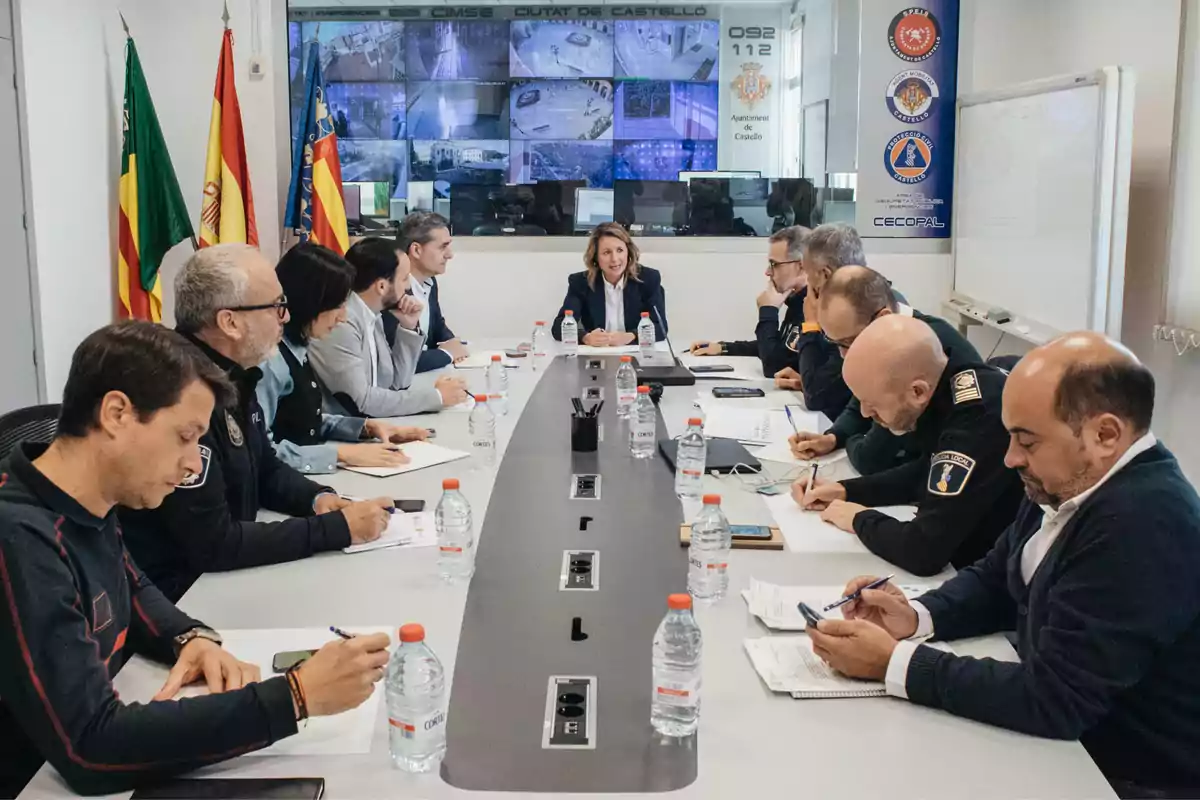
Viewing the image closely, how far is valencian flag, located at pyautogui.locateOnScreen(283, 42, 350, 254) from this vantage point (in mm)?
5688

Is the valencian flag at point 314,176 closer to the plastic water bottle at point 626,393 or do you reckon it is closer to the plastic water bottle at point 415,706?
the plastic water bottle at point 626,393

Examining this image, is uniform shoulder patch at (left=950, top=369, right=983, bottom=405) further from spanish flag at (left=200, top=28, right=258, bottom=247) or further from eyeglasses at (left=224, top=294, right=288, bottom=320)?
spanish flag at (left=200, top=28, right=258, bottom=247)

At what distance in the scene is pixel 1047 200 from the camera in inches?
184

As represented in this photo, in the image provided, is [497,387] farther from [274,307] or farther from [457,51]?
[457,51]

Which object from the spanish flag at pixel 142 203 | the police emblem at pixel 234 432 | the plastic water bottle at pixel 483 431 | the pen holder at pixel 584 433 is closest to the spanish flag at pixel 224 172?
the spanish flag at pixel 142 203

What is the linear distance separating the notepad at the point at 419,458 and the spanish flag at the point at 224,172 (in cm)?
269

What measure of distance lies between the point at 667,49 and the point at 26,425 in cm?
803

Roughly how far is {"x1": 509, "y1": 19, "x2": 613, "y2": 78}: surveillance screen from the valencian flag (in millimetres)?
3881

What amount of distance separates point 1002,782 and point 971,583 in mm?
548

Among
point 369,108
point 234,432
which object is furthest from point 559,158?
point 234,432

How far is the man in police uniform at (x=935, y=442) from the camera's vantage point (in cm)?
219

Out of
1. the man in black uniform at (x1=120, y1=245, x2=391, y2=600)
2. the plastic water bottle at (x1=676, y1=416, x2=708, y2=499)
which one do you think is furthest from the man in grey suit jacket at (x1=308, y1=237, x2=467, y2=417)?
the plastic water bottle at (x1=676, y1=416, x2=708, y2=499)

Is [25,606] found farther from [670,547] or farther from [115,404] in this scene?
[670,547]

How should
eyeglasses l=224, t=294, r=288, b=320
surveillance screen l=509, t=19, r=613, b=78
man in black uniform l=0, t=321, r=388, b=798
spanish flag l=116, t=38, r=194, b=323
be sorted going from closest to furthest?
man in black uniform l=0, t=321, r=388, b=798 → eyeglasses l=224, t=294, r=288, b=320 → spanish flag l=116, t=38, r=194, b=323 → surveillance screen l=509, t=19, r=613, b=78
